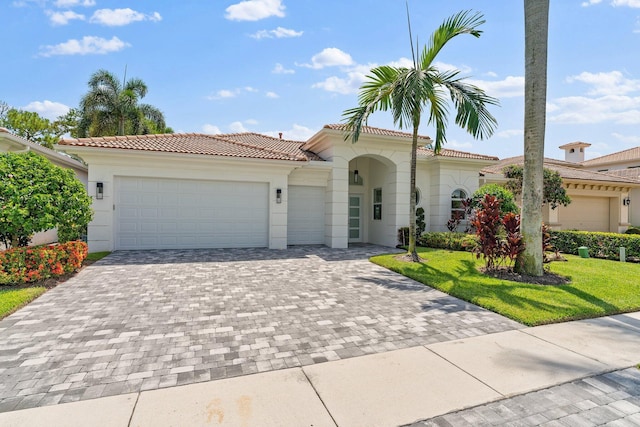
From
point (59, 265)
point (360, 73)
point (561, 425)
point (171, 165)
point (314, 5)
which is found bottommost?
point (561, 425)

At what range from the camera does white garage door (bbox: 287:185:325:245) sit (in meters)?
13.7

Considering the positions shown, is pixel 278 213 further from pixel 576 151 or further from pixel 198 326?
pixel 576 151

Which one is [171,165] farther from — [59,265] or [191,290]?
[191,290]

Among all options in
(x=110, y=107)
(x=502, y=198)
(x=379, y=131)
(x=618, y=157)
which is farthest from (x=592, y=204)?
(x=110, y=107)

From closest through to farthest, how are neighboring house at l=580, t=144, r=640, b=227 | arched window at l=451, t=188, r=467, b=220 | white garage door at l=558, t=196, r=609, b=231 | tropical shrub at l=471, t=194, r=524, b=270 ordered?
tropical shrub at l=471, t=194, r=524, b=270 < arched window at l=451, t=188, r=467, b=220 < white garage door at l=558, t=196, r=609, b=231 < neighboring house at l=580, t=144, r=640, b=227

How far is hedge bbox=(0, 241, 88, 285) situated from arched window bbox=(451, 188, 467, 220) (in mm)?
14575

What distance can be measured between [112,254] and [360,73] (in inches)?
398

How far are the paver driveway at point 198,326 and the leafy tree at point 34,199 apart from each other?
1.39 m

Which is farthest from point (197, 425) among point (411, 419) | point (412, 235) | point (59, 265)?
point (412, 235)

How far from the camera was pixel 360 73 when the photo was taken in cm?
1021

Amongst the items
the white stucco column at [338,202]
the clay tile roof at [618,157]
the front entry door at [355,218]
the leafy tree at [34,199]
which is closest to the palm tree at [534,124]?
the white stucco column at [338,202]

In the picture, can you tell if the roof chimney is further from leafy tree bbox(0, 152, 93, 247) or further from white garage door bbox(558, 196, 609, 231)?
leafy tree bbox(0, 152, 93, 247)

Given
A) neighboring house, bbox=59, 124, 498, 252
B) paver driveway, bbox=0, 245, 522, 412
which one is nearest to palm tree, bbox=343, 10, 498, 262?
neighboring house, bbox=59, 124, 498, 252

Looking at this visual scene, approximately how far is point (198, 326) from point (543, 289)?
698cm
